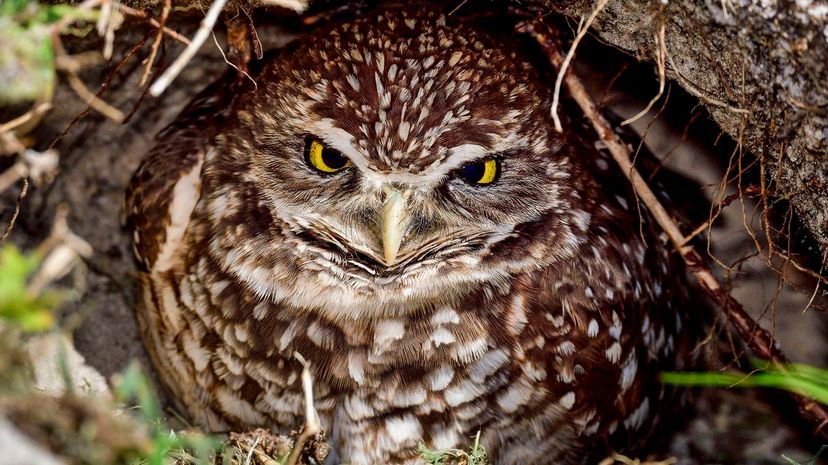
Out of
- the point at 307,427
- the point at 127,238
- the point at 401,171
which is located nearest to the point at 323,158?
the point at 401,171

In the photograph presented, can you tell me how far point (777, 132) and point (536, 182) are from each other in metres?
0.55

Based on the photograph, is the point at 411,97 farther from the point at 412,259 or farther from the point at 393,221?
the point at 412,259

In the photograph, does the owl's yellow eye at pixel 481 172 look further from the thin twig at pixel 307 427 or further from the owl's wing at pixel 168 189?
the owl's wing at pixel 168 189

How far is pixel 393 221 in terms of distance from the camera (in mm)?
1792

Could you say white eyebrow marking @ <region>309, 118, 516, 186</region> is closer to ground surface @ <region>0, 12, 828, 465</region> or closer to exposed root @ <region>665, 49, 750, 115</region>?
exposed root @ <region>665, 49, 750, 115</region>

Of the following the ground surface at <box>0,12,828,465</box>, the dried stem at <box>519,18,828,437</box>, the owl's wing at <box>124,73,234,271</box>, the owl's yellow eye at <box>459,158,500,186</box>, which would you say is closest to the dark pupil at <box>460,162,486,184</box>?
the owl's yellow eye at <box>459,158,500,186</box>

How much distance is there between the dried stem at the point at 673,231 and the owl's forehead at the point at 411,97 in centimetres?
30

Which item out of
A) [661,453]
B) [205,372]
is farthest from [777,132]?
[205,372]

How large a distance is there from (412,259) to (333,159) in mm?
316

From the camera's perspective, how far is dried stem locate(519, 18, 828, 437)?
2178 mm

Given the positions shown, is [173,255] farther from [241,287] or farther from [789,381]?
[789,381]

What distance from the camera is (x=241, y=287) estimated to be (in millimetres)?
2096

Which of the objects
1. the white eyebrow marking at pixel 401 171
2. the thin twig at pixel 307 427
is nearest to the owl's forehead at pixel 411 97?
the white eyebrow marking at pixel 401 171

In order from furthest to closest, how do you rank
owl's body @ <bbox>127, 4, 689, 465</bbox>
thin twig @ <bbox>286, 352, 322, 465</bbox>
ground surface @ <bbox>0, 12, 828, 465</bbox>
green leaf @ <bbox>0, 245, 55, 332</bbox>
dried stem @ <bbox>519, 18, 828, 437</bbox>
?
ground surface @ <bbox>0, 12, 828, 465</bbox>, dried stem @ <bbox>519, 18, 828, 437</bbox>, owl's body @ <bbox>127, 4, 689, 465</bbox>, thin twig @ <bbox>286, 352, 322, 465</bbox>, green leaf @ <bbox>0, 245, 55, 332</bbox>
